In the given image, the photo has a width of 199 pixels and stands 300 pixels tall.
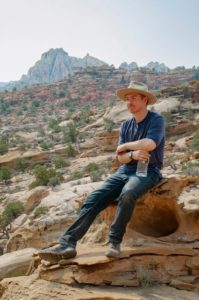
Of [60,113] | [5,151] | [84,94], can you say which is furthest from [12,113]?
[5,151]


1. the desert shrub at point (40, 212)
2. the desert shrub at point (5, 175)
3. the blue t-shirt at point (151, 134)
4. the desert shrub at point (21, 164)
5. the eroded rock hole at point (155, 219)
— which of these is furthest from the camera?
the desert shrub at point (21, 164)

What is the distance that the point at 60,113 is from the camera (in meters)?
67.8

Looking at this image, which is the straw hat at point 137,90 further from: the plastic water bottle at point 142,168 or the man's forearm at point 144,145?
the plastic water bottle at point 142,168

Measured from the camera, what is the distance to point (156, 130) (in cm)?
474

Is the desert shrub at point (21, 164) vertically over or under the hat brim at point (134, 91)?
under

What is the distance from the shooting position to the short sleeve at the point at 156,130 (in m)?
4.70

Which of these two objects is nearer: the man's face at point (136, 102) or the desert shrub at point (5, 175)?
the man's face at point (136, 102)

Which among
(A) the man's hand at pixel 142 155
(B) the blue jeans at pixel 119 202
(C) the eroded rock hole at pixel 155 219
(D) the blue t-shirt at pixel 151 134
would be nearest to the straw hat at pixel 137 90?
(D) the blue t-shirt at pixel 151 134

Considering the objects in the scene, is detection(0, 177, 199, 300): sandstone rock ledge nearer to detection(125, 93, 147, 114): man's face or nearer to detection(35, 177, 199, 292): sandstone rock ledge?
detection(35, 177, 199, 292): sandstone rock ledge

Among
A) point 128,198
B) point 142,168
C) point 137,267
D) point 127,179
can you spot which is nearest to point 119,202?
point 128,198

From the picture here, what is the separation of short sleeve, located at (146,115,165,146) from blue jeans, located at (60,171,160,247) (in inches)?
15.3

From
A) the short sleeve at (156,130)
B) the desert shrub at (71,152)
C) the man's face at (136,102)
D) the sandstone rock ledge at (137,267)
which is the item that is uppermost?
the man's face at (136,102)

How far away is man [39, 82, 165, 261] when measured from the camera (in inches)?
171

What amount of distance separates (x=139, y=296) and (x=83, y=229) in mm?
897
